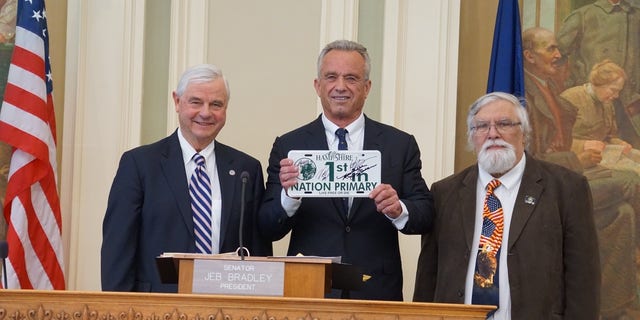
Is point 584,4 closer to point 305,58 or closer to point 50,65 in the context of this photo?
point 305,58

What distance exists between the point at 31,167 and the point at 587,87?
341 centimetres

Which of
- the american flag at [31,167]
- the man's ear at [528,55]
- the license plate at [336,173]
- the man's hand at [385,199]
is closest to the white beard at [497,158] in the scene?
the man's hand at [385,199]

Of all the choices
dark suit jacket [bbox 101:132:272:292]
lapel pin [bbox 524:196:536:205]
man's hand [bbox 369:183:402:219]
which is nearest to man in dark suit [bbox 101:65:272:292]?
dark suit jacket [bbox 101:132:272:292]

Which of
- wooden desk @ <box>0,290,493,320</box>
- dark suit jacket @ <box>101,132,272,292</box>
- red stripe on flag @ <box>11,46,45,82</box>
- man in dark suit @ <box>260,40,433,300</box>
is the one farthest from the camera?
red stripe on flag @ <box>11,46,45,82</box>

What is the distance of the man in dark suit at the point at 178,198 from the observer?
4695 millimetres

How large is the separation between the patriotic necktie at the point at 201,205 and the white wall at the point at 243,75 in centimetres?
180

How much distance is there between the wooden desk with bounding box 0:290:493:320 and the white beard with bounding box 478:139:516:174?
1.58m

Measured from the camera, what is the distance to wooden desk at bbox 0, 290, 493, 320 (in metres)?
3.49

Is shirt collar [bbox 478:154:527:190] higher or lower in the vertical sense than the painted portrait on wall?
lower

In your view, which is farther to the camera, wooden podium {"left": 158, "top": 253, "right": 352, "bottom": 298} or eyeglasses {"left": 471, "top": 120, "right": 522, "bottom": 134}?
eyeglasses {"left": 471, "top": 120, "right": 522, "bottom": 134}

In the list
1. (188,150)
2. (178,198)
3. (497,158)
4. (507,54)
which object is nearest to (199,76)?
(188,150)

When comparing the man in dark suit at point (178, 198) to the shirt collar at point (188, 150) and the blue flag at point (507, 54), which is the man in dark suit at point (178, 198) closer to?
the shirt collar at point (188, 150)

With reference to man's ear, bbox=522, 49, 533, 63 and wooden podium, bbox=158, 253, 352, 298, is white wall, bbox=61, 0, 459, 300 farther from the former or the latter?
wooden podium, bbox=158, 253, 352, 298

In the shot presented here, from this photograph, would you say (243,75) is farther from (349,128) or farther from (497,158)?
(497,158)
